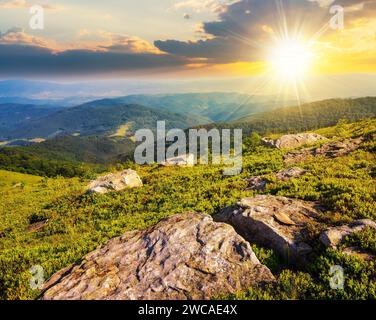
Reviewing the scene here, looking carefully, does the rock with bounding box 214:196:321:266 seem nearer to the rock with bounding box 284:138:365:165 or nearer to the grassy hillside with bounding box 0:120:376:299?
the grassy hillside with bounding box 0:120:376:299

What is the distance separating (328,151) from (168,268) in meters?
22.4

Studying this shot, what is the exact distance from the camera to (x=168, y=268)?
997 centimetres

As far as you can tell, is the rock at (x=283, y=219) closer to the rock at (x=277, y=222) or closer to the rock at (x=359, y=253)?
the rock at (x=277, y=222)

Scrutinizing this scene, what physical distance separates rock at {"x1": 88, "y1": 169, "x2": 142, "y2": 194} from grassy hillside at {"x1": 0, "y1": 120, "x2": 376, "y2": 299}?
1.32m

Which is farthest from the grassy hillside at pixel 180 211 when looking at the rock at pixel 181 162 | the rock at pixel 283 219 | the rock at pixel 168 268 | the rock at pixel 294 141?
the rock at pixel 294 141

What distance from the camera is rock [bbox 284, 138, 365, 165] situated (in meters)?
26.3

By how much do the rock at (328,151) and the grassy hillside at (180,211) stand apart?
1662 millimetres

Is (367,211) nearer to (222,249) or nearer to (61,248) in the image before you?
(222,249)

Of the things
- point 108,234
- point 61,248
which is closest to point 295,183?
point 108,234

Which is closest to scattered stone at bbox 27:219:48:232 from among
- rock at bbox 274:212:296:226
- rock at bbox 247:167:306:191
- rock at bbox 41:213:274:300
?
rock at bbox 41:213:274:300

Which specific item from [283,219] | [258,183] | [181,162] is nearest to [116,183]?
[181,162]

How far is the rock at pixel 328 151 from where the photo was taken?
26.3 metres

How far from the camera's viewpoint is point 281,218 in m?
12.1

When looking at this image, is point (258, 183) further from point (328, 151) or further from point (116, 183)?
point (116, 183)
